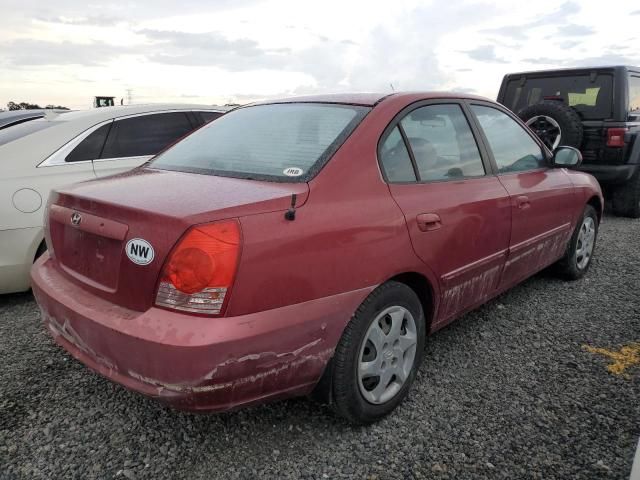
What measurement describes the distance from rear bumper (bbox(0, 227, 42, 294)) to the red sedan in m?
1.20

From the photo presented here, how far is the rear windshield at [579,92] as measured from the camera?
6.68 meters

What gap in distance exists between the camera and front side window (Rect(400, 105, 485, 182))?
2.65 meters

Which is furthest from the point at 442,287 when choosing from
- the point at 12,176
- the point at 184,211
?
the point at 12,176

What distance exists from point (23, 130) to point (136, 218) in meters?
2.87

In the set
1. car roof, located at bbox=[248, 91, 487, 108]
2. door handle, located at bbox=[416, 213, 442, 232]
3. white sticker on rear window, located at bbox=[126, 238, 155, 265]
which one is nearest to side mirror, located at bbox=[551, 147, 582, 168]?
car roof, located at bbox=[248, 91, 487, 108]

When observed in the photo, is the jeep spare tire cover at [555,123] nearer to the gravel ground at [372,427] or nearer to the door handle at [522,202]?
the door handle at [522,202]

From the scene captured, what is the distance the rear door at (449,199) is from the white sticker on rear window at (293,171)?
1.40 feet

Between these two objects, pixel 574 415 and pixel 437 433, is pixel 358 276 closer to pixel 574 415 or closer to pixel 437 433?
pixel 437 433

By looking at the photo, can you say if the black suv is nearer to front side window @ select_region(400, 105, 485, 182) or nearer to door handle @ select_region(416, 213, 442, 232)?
front side window @ select_region(400, 105, 485, 182)

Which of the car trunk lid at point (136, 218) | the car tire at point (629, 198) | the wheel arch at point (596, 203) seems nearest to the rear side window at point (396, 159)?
the car trunk lid at point (136, 218)

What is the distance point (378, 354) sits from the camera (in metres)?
2.34

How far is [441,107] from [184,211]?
171 cm

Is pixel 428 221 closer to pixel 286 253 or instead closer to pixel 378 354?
pixel 378 354

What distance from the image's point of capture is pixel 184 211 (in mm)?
1868
